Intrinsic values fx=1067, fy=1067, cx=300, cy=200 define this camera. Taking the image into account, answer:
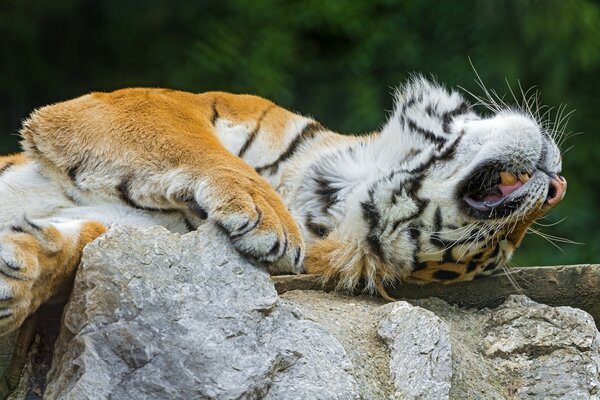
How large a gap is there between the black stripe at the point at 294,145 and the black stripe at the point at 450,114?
0.30 meters

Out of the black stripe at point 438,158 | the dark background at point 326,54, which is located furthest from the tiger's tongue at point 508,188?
the dark background at point 326,54

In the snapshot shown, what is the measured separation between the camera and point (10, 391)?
5.86ft

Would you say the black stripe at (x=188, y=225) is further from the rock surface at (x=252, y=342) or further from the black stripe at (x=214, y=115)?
the black stripe at (x=214, y=115)

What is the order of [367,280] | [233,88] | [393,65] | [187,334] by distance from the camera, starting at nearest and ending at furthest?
[187,334] → [367,280] → [233,88] → [393,65]

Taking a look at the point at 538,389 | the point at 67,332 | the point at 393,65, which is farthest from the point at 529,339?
the point at 393,65

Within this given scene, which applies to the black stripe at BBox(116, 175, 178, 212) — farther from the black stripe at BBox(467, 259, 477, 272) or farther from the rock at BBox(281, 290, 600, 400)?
the black stripe at BBox(467, 259, 477, 272)

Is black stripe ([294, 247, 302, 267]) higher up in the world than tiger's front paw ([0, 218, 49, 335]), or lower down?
higher up

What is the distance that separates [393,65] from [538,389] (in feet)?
11.8

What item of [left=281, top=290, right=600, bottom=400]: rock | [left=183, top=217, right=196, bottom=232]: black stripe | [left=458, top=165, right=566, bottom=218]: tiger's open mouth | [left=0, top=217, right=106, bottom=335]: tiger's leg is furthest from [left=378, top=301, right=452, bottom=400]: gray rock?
[left=0, top=217, right=106, bottom=335]: tiger's leg

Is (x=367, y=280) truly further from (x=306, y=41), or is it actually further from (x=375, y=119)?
(x=306, y=41)

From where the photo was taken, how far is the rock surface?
1.64 metres

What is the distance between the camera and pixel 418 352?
1850mm

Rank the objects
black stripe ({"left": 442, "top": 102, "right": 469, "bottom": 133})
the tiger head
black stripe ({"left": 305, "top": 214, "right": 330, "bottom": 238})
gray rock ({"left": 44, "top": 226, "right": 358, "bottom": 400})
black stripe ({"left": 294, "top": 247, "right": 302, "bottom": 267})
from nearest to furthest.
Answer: gray rock ({"left": 44, "top": 226, "right": 358, "bottom": 400}) < black stripe ({"left": 294, "top": 247, "right": 302, "bottom": 267}) < the tiger head < black stripe ({"left": 305, "top": 214, "right": 330, "bottom": 238}) < black stripe ({"left": 442, "top": 102, "right": 469, "bottom": 133})

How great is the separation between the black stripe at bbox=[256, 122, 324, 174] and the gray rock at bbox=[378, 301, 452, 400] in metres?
0.60
